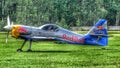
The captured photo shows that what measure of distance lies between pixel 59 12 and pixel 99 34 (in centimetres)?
10555

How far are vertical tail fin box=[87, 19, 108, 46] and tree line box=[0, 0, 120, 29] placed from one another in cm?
8296

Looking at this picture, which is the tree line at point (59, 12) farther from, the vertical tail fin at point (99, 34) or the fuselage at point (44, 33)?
the fuselage at point (44, 33)

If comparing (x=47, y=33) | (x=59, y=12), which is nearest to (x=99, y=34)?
(x=47, y=33)

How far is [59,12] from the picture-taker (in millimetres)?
139375

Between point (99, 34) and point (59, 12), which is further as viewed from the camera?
point (59, 12)

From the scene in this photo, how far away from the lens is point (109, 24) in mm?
148125

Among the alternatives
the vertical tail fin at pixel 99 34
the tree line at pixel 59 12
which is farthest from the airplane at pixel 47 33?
the tree line at pixel 59 12

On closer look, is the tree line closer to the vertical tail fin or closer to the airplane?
the vertical tail fin

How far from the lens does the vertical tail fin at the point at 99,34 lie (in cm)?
3397

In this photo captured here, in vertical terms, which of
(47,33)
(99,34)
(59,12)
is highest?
(47,33)

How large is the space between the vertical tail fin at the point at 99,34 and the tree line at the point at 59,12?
8296cm

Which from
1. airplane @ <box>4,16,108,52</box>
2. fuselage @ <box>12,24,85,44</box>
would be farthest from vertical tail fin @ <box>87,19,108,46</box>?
fuselage @ <box>12,24,85,44</box>

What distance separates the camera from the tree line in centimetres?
12406

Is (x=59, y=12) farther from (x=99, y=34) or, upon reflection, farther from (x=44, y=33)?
(x=44, y=33)
